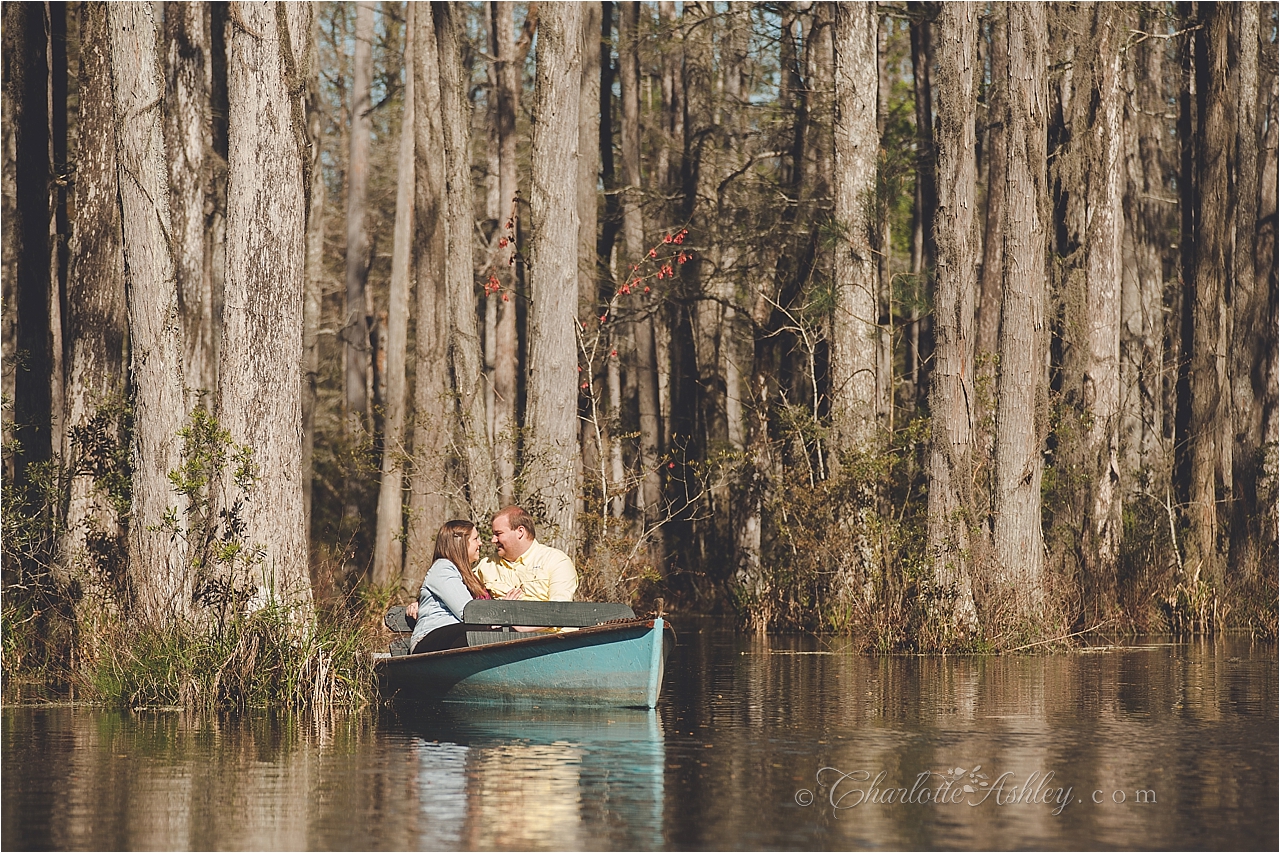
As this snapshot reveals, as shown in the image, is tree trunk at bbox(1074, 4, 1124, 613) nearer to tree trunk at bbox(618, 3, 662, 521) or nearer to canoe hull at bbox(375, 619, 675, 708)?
tree trunk at bbox(618, 3, 662, 521)

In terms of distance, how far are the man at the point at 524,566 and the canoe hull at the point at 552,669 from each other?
1.06 metres

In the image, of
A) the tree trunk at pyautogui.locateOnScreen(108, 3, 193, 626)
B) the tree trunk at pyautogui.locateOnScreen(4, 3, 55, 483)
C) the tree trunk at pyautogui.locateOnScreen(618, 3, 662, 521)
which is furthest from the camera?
the tree trunk at pyautogui.locateOnScreen(618, 3, 662, 521)

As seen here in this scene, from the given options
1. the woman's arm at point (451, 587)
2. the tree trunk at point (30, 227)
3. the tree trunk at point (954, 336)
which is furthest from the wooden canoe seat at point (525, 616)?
the tree trunk at point (954, 336)

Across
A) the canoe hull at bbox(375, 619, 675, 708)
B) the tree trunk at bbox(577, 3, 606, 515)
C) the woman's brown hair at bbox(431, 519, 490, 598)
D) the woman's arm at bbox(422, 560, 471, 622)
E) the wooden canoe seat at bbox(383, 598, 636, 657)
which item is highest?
the tree trunk at bbox(577, 3, 606, 515)


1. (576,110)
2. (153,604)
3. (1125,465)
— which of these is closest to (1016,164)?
(576,110)

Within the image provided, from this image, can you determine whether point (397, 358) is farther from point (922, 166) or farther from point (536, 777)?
point (536, 777)

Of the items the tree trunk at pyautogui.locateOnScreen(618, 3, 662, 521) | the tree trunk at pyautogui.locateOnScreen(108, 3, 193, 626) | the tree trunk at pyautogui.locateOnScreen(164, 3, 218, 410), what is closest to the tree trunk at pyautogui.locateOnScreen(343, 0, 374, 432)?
the tree trunk at pyautogui.locateOnScreen(618, 3, 662, 521)

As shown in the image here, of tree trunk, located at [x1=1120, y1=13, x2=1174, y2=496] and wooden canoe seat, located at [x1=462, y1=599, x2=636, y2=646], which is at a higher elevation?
tree trunk, located at [x1=1120, y1=13, x2=1174, y2=496]

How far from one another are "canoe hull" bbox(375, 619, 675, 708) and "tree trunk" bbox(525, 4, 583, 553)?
680 cm

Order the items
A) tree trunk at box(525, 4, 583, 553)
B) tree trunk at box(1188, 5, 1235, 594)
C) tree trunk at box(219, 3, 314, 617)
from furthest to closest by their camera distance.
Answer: tree trunk at box(1188, 5, 1235, 594) → tree trunk at box(525, 4, 583, 553) → tree trunk at box(219, 3, 314, 617)

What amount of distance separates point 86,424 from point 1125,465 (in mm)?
16463

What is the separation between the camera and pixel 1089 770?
10352mm

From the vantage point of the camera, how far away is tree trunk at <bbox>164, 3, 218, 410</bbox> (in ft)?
77.9

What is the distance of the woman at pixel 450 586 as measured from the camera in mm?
13844
